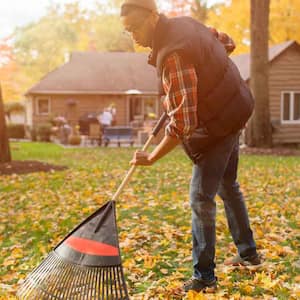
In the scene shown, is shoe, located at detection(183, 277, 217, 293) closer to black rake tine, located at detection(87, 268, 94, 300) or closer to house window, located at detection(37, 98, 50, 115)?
black rake tine, located at detection(87, 268, 94, 300)

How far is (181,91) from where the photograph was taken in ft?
12.1

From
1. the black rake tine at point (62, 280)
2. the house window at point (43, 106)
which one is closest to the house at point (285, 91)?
the house window at point (43, 106)

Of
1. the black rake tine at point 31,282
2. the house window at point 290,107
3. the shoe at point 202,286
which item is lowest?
the shoe at point 202,286

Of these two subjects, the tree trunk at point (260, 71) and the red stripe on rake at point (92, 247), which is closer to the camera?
the red stripe on rake at point (92, 247)

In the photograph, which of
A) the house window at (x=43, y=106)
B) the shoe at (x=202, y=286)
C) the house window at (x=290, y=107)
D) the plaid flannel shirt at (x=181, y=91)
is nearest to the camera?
the plaid flannel shirt at (x=181, y=91)

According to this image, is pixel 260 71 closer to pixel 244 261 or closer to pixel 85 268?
pixel 244 261

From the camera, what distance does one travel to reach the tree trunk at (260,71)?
19.7 m

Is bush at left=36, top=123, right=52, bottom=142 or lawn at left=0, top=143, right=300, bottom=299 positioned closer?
lawn at left=0, top=143, right=300, bottom=299

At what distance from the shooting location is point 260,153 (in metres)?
18.4

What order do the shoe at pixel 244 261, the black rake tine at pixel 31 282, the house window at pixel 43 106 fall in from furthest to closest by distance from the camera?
1. the house window at pixel 43 106
2. the shoe at pixel 244 261
3. the black rake tine at pixel 31 282

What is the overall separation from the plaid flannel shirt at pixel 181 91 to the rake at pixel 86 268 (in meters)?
0.77

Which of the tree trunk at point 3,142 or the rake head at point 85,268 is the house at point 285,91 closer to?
the tree trunk at point 3,142

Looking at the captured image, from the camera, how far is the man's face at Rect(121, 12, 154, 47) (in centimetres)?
372

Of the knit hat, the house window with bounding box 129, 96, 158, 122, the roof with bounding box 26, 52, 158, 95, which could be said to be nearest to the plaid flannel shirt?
the knit hat
